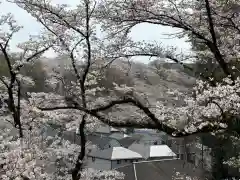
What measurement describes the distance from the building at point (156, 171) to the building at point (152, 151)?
8212 mm

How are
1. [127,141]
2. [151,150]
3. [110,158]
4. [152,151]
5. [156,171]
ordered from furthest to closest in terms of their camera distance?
1. [127,141]
2. [151,150]
3. [152,151]
4. [110,158]
5. [156,171]

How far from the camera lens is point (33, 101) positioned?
334 inches

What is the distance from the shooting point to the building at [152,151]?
31797mm

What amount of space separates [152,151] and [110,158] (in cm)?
634

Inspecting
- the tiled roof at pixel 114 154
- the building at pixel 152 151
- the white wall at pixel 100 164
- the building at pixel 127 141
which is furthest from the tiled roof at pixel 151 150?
the white wall at pixel 100 164

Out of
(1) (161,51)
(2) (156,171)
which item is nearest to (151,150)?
(2) (156,171)

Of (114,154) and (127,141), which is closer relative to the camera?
(114,154)

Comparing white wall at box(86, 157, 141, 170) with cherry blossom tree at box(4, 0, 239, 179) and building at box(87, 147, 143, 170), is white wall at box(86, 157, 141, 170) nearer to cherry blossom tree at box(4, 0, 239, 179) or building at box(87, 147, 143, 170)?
building at box(87, 147, 143, 170)

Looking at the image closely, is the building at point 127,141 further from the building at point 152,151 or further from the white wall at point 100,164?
the white wall at point 100,164

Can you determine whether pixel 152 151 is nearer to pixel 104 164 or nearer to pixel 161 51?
pixel 104 164

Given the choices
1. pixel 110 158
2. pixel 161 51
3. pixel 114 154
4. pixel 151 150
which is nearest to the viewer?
pixel 161 51

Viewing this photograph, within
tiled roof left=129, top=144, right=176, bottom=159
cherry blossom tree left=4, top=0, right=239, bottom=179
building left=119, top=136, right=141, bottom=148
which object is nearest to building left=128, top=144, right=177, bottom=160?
tiled roof left=129, top=144, right=176, bottom=159

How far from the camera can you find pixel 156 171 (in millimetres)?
21656

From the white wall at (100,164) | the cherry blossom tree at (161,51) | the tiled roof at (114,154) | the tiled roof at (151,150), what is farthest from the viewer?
the tiled roof at (151,150)
